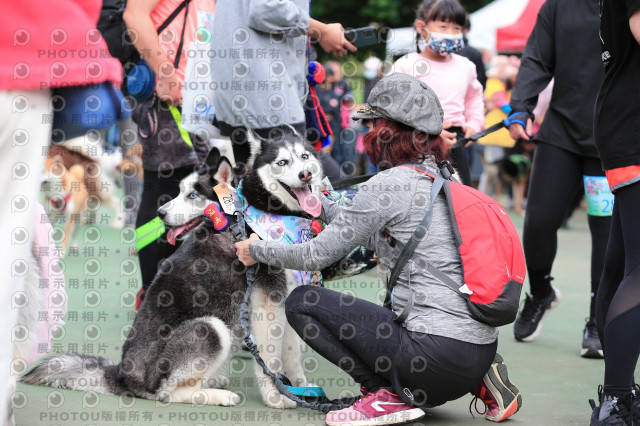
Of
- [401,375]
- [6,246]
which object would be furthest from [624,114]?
[6,246]

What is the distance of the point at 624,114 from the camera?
3285mm

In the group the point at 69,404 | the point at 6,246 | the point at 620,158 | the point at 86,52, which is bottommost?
the point at 69,404

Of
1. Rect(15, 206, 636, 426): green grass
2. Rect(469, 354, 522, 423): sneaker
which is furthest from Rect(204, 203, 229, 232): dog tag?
Rect(469, 354, 522, 423): sneaker

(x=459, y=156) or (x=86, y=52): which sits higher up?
(x=86, y=52)

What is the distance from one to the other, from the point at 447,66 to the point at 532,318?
170 centimetres

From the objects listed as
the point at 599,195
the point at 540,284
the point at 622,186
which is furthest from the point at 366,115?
the point at 540,284

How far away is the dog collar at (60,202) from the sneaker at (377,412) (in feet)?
19.8

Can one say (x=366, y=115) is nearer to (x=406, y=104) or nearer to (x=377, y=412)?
(x=406, y=104)

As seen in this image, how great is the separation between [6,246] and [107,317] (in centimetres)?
309

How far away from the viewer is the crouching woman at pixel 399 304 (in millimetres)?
3348

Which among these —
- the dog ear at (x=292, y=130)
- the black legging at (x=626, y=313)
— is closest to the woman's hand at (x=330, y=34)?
the dog ear at (x=292, y=130)

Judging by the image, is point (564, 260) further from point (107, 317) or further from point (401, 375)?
point (401, 375)

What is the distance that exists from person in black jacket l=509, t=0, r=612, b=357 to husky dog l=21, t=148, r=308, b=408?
177 centimetres

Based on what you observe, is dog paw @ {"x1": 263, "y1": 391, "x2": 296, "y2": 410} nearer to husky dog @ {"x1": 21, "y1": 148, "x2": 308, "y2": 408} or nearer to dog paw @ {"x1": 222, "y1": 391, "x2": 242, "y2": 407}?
husky dog @ {"x1": 21, "y1": 148, "x2": 308, "y2": 408}
